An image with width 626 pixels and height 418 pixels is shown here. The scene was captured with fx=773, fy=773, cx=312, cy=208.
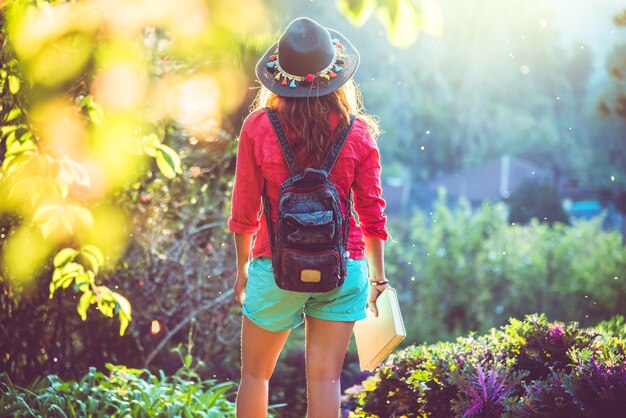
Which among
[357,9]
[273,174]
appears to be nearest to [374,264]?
[273,174]

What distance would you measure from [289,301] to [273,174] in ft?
1.35

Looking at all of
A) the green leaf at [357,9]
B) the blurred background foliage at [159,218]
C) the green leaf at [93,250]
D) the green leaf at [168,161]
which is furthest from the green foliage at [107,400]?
the green leaf at [357,9]

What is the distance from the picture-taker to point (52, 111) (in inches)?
142

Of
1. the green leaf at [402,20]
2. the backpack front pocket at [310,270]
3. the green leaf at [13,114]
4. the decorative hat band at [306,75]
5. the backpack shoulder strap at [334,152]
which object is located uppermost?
the green leaf at [402,20]

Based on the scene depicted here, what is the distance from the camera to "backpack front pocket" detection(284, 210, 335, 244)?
234cm

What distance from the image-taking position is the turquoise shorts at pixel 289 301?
8.13ft

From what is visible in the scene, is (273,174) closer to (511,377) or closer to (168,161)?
(168,161)

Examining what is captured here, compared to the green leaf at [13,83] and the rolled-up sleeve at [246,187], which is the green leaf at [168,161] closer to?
the rolled-up sleeve at [246,187]

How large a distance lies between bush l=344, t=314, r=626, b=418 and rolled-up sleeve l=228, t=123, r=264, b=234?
0.94 m

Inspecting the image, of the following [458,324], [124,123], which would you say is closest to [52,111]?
[124,123]

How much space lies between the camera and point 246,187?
2504 millimetres

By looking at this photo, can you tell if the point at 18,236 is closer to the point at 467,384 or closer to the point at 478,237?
the point at 467,384

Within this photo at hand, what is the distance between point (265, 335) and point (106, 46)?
1.57 m

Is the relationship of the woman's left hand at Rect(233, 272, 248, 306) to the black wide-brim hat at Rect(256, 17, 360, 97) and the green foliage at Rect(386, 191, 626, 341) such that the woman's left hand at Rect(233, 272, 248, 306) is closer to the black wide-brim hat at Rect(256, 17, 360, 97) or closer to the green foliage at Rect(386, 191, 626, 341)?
the black wide-brim hat at Rect(256, 17, 360, 97)
